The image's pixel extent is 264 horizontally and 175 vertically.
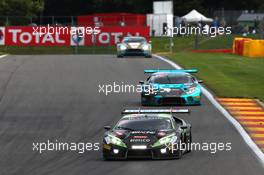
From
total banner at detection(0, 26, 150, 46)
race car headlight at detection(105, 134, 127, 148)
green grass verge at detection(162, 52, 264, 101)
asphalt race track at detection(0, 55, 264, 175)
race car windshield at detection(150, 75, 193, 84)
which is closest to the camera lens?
asphalt race track at detection(0, 55, 264, 175)

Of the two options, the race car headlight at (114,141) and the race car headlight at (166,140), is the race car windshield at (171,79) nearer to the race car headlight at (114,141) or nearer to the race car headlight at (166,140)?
the race car headlight at (114,141)

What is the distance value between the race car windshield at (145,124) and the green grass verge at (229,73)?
46.9 feet

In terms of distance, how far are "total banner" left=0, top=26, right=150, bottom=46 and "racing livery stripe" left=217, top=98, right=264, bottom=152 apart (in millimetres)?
31503

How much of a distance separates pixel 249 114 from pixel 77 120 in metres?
5.96

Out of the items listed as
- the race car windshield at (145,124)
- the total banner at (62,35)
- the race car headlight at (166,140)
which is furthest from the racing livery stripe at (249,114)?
the total banner at (62,35)

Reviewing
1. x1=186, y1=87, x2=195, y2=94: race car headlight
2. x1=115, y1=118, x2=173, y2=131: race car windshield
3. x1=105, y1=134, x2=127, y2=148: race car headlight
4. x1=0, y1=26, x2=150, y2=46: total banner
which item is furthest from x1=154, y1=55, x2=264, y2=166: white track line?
x1=0, y1=26, x2=150, y2=46: total banner

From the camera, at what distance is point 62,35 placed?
2505 inches

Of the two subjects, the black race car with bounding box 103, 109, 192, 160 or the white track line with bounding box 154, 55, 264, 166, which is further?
the white track line with bounding box 154, 55, 264, 166

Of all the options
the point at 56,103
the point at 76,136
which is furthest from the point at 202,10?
the point at 76,136

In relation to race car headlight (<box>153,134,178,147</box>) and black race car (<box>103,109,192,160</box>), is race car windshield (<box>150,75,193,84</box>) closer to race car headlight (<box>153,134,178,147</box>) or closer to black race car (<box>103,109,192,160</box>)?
black race car (<box>103,109,192,160</box>)

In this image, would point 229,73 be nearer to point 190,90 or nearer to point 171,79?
point 171,79

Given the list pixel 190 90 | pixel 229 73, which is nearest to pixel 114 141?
pixel 190 90

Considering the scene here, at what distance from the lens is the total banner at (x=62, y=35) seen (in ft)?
208

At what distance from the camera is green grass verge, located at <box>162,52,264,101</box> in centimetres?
3650
